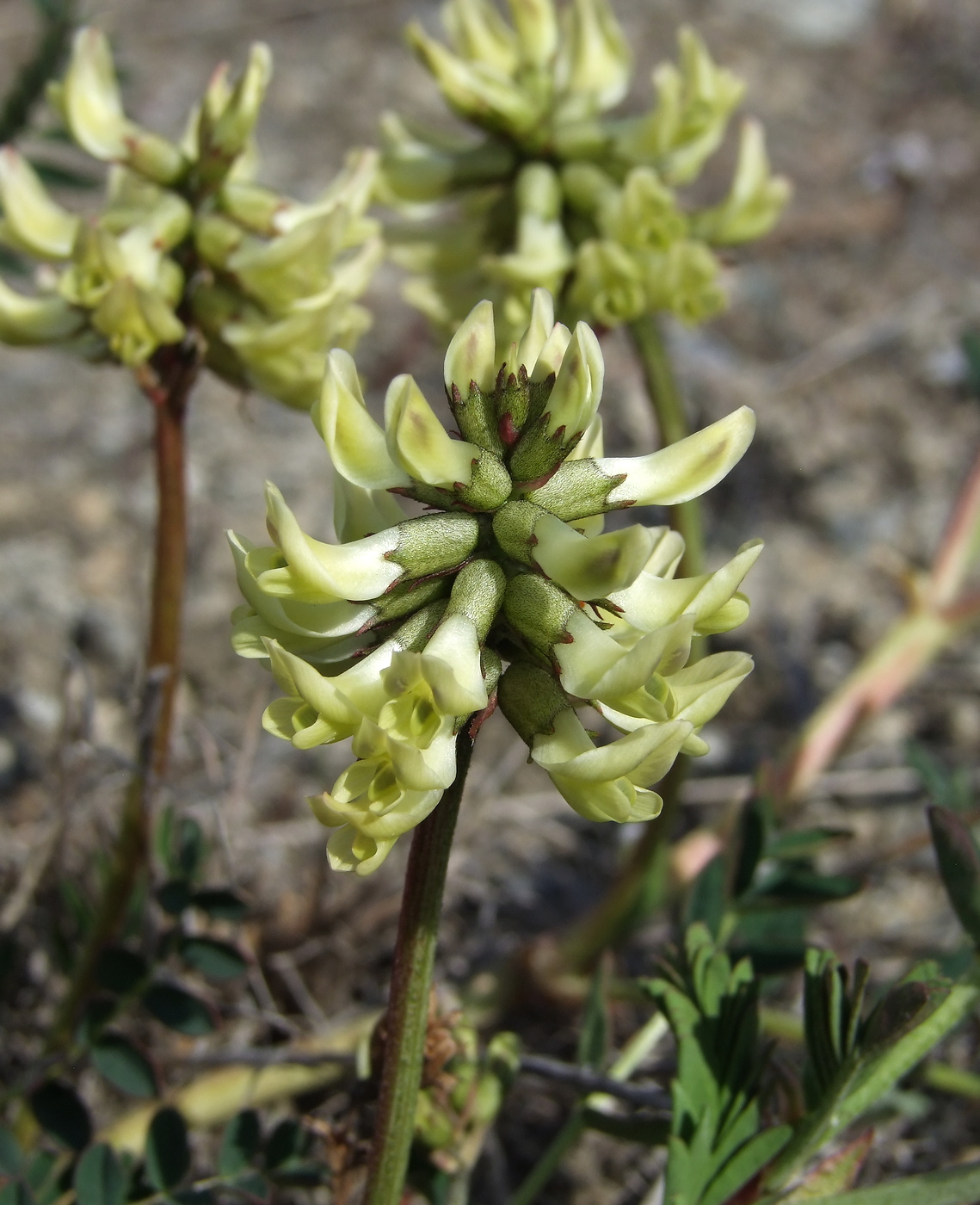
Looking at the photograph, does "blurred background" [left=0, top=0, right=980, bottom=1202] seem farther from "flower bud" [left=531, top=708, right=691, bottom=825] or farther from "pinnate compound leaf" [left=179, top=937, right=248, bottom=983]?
"flower bud" [left=531, top=708, right=691, bottom=825]

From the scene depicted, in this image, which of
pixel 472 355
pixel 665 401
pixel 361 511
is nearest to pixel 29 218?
pixel 361 511

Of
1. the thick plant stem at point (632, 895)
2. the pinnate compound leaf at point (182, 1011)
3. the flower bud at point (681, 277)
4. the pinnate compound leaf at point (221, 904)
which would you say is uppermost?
the flower bud at point (681, 277)

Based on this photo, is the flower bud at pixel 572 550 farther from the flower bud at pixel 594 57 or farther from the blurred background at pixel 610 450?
the flower bud at pixel 594 57

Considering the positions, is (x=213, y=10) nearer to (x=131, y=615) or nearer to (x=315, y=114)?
(x=315, y=114)

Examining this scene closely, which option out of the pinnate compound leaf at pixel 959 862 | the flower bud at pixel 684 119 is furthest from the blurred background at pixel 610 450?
the pinnate compound leaf at pixel 959 862

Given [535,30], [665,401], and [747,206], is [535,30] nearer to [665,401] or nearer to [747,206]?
[747,206]

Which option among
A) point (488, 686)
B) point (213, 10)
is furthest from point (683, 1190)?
→ point (213, 10)
